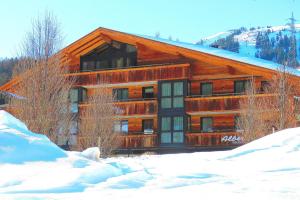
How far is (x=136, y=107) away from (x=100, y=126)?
5.38 meters

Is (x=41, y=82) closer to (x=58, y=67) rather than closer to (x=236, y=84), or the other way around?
(x=58, y=67)

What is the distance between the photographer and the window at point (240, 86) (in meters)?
28.8

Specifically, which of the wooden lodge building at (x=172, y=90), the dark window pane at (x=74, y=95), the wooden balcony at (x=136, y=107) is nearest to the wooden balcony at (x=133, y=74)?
the wooden lodge building at (x=172, y=90)

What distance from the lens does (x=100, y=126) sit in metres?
25.3

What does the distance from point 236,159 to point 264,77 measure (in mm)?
17556

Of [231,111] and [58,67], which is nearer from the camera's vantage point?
[58,67]

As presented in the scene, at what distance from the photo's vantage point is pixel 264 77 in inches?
1096

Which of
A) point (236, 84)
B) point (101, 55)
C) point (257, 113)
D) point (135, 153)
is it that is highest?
point (101, 55)

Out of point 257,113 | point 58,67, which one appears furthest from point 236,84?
point 58,67

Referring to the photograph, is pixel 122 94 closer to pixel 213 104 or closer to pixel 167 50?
pixel 167 50

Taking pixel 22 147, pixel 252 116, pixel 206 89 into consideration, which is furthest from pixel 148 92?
pixel 22 147

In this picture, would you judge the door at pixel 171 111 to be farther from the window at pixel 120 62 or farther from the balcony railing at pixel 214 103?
the window at pixel 120 62

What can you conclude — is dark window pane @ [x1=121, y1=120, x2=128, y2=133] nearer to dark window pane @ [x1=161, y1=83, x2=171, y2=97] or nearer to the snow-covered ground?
dark window pane @ [x1=161, y1=83, x2=171, y2=97]

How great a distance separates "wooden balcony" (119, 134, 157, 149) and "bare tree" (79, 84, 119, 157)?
2.62 meters
